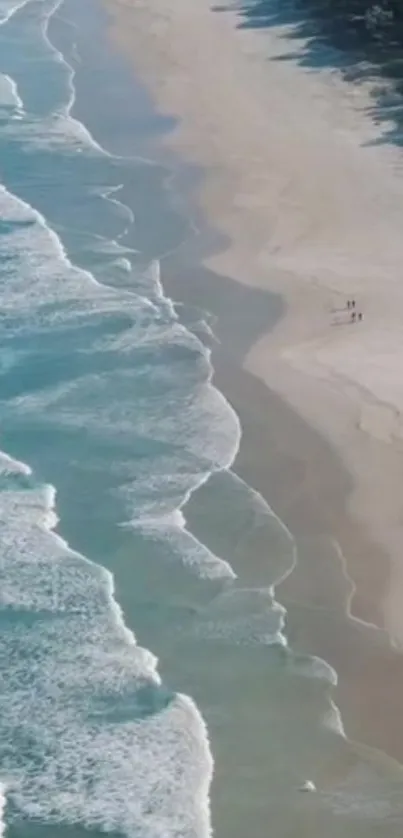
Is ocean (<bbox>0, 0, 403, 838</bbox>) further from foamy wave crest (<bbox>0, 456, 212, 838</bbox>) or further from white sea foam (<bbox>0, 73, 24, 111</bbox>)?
white sea foam (<bbox>0, 73, 24, 111</bbox>)

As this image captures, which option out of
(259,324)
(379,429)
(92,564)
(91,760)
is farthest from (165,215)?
(91,760)

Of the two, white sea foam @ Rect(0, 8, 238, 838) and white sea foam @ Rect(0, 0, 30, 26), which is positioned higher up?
white sea foam @ Rect(0, 8, 238, 838)

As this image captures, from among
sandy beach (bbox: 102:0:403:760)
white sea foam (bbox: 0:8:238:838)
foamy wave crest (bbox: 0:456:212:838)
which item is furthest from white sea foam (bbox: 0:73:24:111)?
foamy wave crest (bbox: 0:456:212:838)

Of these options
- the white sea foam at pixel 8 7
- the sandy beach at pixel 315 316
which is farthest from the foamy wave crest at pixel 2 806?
the white sea foam at pixel 8 7

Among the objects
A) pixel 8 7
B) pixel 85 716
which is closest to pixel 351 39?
pixel 8 7

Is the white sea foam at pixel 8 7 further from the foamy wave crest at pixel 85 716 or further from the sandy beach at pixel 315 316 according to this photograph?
the foamy wave crest at pixel 85 716

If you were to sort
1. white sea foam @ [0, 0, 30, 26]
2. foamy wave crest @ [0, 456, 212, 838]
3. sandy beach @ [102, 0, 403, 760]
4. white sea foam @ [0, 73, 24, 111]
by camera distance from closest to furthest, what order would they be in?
1. foamy wave crest @ [0, 456, 212, 838]
2. sandy beach @ [102, 0, 403, 760]
3. white sea foam @ [0, 73, 24, 111]
4. white sea foam @ [0, 0, 30, 26]

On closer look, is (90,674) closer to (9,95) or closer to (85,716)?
(85,716)
